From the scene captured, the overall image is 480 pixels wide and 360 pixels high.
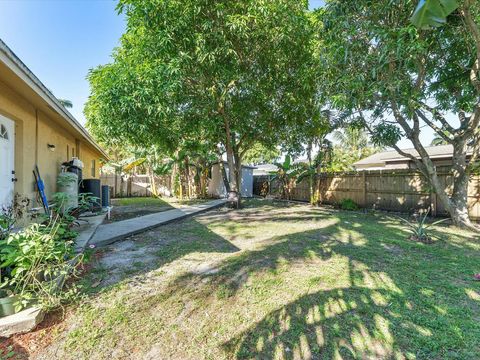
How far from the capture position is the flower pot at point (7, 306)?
2.51m

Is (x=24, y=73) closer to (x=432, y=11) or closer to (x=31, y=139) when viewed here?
(x=31, y=139)

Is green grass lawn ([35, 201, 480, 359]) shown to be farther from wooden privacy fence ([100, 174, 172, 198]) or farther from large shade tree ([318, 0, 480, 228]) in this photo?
wooden privacy fence ([100, 174, 172, 198])

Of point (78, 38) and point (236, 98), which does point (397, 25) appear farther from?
point (78, 38)

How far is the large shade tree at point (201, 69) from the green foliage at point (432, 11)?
4.20m

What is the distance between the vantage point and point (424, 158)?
740 centimetres

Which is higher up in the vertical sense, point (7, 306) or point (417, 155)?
point (417, 155)

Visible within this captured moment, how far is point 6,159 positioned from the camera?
5.05m

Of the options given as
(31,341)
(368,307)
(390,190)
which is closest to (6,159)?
(31,341)

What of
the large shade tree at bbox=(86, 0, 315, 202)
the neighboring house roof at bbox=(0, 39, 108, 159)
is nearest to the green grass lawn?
the neighboring house roof at bbox=(0, 39, 108, 159)

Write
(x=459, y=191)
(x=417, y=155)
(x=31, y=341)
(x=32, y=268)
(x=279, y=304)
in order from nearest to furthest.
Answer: (x=31, y=341)
(x=32, y=268)
(x=279, y=304)
(x=459, y=191)
(x=417, y=155)

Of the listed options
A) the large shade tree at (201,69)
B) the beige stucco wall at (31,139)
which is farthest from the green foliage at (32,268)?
the large shade tree at (201,69)

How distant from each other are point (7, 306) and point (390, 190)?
36.9 ft

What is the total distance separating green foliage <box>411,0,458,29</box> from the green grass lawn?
3893 mm

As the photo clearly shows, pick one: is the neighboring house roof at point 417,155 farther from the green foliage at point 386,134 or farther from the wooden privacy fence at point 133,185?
the wooden privacy fence at point 133,185
